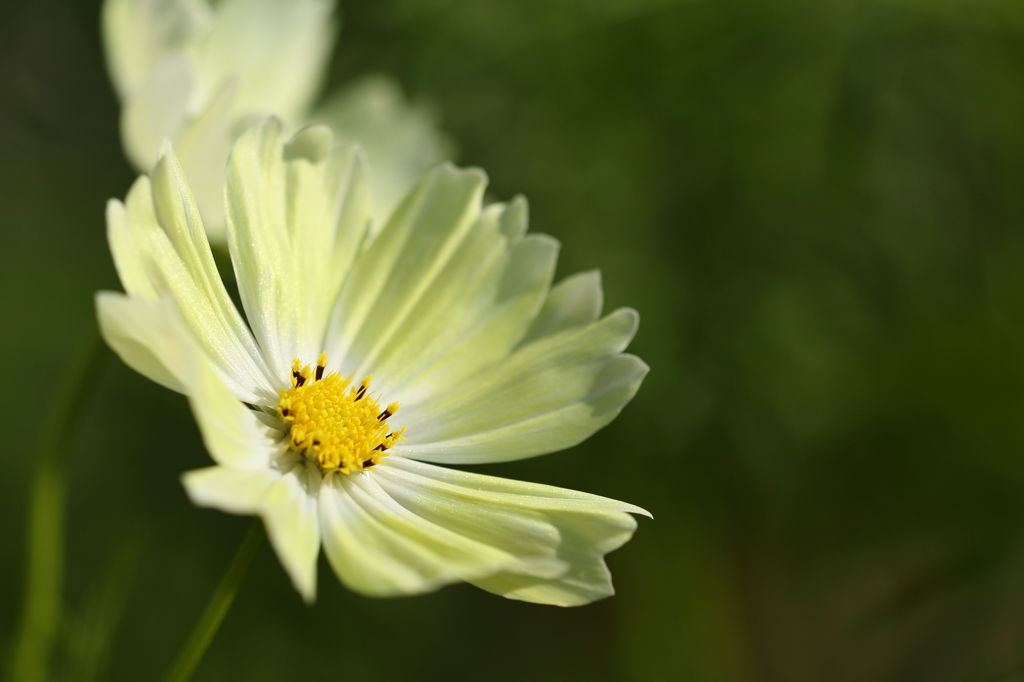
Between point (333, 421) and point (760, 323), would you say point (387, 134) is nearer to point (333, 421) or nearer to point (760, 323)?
point (333, 421)

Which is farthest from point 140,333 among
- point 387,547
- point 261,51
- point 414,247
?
point 261,51

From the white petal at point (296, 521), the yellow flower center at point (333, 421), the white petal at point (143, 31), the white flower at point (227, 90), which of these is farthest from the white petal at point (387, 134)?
the white petal at point (296, 521)

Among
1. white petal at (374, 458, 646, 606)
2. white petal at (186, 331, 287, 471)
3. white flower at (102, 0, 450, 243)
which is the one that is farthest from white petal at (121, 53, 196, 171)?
white petal at (374, 458, 646, 606)

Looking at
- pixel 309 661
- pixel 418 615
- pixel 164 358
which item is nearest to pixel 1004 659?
Answer: pixel 418 615

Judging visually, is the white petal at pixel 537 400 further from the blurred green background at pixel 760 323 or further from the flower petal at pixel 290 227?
the blurred green background at pixel 760 323

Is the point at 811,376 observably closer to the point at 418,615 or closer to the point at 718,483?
the point at 718,483

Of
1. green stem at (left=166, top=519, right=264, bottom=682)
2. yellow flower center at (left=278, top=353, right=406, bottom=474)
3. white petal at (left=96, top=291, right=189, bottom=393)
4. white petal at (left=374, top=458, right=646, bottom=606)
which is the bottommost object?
green stem at (left=166, top=519, right=264, bottom=682)

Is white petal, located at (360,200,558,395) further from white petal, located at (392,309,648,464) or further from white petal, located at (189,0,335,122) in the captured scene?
white petal, located at (189,0,335,122)
